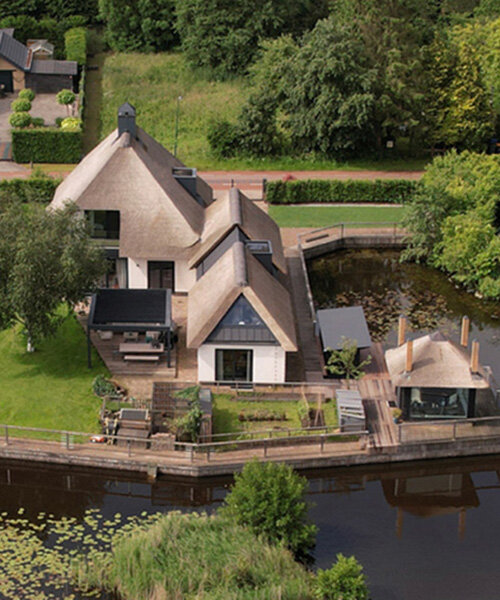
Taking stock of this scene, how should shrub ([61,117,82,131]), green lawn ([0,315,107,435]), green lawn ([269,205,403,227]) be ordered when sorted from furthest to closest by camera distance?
shrub ([61,117,82,131]), green lawn ([269,205,403,227]), green lawn ([0,315,107,435])

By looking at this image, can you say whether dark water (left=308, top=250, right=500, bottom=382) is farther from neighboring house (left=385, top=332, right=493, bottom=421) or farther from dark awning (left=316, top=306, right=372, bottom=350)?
neighboring house (left=385, top=332, right=493, bottom=421)

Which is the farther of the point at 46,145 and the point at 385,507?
the point at 46,145

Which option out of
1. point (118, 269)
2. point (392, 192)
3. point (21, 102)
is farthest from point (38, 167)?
point (392, 192)

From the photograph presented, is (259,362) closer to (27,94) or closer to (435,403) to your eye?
(435,403)

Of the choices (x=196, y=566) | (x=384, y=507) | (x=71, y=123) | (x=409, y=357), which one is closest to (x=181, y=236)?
(x=409, y=357)

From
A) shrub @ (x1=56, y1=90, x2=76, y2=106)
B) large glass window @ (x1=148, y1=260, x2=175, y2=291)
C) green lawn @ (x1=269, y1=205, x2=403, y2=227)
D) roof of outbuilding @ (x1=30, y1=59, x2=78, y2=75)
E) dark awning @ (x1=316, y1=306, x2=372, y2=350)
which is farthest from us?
roof of outbuilding @ (x1=30, y1=59, x2=78, y2=75)

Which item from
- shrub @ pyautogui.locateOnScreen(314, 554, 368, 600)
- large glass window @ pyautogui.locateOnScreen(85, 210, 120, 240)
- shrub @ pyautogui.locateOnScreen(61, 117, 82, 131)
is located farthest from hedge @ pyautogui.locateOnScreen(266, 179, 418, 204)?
shrub @ pyautogui.locateOnScreen(314, 554, 368, 600)

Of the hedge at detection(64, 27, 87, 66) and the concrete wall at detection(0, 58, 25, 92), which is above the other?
the hedge at detection(64, 27, 87, 66)
